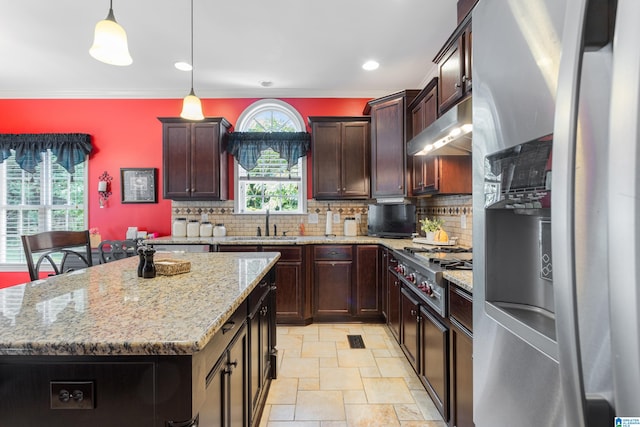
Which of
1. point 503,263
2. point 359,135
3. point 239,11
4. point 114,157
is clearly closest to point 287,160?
point 359,135

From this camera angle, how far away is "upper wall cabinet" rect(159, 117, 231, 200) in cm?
386

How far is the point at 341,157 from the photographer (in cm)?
392

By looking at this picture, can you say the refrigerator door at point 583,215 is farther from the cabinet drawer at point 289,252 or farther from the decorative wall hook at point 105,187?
the decorative wall hook at point 105,187

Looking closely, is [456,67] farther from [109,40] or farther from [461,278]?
[109,40]

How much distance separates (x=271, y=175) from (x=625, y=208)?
4121mm

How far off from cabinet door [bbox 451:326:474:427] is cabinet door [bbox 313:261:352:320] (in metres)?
1.95

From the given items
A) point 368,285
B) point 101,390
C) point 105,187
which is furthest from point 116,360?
point 105,187

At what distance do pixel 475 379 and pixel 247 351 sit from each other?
3.27 feet

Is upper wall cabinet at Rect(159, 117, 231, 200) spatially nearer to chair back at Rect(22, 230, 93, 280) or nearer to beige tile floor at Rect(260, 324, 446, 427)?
chair back at Rect(22, 230, 93, 280)

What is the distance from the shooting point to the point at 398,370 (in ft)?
8.21

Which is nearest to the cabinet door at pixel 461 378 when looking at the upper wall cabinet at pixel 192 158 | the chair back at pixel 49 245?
the chair back at pixel 49 245

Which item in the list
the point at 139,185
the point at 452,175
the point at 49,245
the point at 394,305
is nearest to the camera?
the point at 49,245

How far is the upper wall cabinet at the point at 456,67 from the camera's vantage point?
189cm

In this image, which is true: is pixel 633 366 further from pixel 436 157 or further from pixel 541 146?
pixel 436 157
